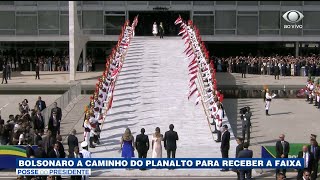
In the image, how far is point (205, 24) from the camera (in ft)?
154

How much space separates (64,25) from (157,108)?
21102 mm

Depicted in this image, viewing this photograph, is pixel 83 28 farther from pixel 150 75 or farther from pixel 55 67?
pixel 150 75

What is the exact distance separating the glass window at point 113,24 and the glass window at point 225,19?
6.97 m

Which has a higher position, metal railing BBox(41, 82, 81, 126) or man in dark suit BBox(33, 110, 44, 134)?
metal railing BBox(41, 82, 81, 126)

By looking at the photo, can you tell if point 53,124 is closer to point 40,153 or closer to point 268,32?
point 40,153

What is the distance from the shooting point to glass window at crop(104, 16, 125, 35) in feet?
153

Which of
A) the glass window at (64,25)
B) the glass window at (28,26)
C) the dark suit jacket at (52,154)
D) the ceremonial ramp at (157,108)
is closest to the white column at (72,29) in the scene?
the ceremonial ramp at (157,108)

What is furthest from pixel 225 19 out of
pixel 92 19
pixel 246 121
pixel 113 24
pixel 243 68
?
pixel 246 121

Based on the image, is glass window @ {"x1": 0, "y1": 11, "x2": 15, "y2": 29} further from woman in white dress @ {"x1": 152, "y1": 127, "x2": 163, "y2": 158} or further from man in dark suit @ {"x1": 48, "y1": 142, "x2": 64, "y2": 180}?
man in dark suit @ {"x1": 48, "y1": 142, "x2": 64, "y2": 180}

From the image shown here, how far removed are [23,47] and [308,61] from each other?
21.4 m

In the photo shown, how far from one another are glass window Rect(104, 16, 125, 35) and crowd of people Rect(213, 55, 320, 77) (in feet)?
24.7

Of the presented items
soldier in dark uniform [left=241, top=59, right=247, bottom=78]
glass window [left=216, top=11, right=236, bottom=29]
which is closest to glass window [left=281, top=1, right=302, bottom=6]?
glass window [left=216, top=11, right=236, bottom=29]

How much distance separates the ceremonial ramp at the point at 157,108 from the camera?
21.4 meters

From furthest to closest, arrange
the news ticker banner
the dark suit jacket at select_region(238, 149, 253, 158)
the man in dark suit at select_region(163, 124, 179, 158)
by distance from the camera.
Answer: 1. the man in dark suit at select_region(163, 124, 179, 158)
2. the news ticker banner
3. the dark suit jacket at select_region(238, 149, 253, 158)
